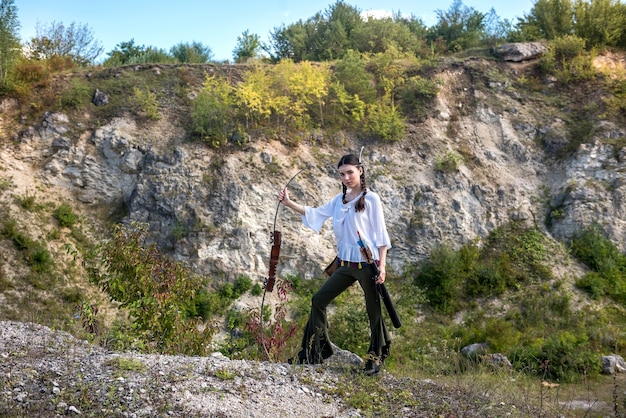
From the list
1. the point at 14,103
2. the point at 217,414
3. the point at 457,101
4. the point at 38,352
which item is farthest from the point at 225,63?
the point at 217,414

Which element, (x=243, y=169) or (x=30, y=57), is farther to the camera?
(x=30, y=57)

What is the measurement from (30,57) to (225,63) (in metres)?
5.10

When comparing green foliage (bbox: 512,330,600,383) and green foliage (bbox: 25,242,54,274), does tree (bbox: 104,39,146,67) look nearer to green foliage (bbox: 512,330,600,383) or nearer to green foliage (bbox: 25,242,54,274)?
green foliage (bbox: 25,242,54,274)

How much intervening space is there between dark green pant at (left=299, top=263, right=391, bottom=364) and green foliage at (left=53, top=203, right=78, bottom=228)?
8.14m

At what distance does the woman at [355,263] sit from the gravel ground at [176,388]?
236mm

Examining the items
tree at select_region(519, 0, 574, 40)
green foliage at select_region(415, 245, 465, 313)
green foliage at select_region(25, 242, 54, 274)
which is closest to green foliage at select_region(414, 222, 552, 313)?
green foliage at select_region(415, 245, 465, 313)

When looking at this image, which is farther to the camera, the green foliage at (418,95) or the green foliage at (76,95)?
the green foliage at (418,95)

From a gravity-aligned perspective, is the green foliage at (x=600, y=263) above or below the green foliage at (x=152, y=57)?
below

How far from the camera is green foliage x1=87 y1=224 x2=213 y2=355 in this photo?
596 centimetres

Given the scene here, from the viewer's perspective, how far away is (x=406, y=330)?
10742mm

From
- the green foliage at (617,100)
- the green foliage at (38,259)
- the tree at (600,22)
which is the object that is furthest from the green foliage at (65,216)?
the tree at (600,22)

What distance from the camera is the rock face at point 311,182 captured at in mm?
11703

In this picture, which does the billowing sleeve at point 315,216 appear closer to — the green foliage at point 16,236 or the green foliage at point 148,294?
the green foliage at point 148,294

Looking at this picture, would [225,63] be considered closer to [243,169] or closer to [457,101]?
[243,169]
